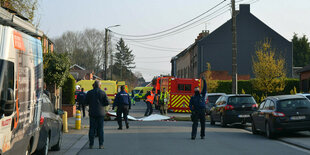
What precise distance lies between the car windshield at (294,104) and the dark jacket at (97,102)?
6134 millimetres

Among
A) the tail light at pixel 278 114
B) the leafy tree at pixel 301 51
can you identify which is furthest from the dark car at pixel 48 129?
the leafy tree at pixel 301 51

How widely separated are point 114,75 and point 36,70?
372ft

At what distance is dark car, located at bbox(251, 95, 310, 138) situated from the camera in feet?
51.2

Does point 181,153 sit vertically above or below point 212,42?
below

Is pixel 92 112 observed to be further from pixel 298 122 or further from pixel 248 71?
pixel 248 71

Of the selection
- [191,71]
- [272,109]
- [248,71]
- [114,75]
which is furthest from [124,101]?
[114,75]

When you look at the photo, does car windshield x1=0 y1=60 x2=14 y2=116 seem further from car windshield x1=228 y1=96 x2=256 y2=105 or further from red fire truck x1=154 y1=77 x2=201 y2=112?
red fire truck x1=154 y1=77 x2=201 y2=112

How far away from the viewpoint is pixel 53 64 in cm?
2236

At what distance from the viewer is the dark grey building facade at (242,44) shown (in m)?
60.9

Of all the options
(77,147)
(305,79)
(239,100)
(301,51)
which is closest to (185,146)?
(77,147)

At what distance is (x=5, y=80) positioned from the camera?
662 centimetres

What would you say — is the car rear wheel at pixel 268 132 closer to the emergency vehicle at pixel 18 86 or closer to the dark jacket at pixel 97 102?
the dark jacket at pixel 97 102

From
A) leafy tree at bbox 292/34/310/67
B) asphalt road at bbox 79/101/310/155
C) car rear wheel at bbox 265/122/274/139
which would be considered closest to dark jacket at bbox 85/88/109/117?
asphalt road at bbox 79/101/310/155

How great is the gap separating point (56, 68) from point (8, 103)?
1640 centimetres
